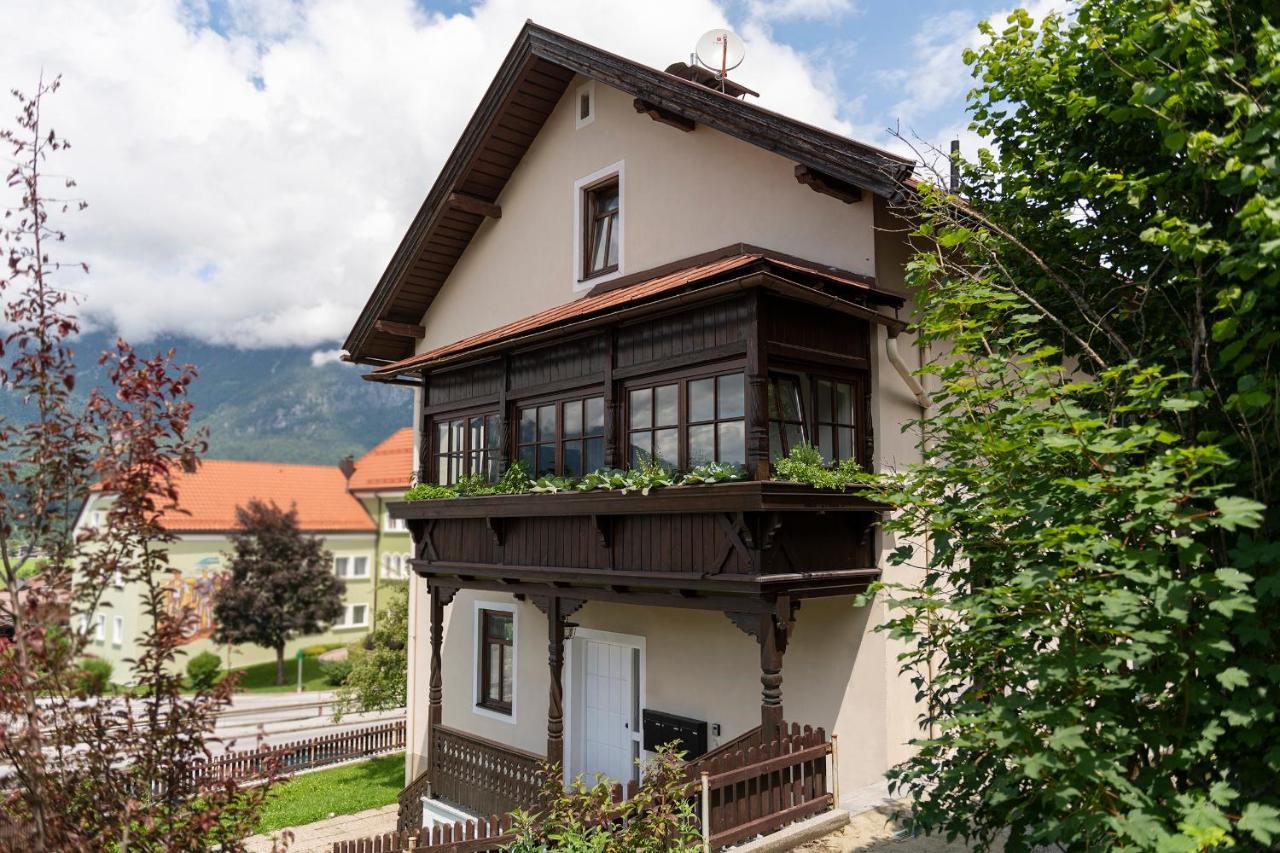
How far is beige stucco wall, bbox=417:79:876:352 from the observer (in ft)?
36.1

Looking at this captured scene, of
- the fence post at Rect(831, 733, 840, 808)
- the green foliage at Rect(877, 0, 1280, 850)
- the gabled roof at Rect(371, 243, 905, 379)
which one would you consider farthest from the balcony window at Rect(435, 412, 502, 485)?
the green foliage at Rect(877, 0, 1280, 850)

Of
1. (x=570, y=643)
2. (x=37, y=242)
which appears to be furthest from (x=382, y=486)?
(x=37, y=242)

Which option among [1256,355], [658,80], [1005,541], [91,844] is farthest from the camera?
[658,80]

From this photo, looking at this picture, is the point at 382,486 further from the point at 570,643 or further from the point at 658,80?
the point at 658,80

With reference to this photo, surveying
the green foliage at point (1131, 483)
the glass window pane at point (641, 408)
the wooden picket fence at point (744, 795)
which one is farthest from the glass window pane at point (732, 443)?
the green foliage at point (1131, 483)

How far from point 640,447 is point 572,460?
1554 millimetres

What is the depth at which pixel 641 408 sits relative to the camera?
1080cm

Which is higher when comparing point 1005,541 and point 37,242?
point 37,242

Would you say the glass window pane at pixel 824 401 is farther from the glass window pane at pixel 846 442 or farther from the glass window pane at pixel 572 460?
the glass window pane at pixel 572 460

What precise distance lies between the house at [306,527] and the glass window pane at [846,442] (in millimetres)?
32694

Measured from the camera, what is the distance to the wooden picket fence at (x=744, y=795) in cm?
815

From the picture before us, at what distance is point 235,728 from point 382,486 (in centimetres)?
1478

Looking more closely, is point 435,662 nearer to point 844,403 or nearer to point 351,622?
point 844,403

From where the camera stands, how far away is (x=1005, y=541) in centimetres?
522
